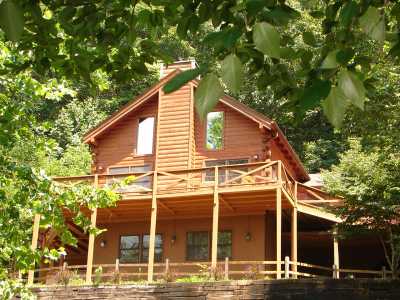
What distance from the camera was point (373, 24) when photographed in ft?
6.31

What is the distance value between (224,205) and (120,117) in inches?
241

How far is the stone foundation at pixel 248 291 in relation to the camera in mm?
14719

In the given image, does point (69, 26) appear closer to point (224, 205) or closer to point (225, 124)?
point (224, 205)

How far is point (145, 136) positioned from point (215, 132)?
2.87 meters

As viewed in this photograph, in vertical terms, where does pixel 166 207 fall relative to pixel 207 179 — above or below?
below

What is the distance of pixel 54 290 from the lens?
1733 centimetres

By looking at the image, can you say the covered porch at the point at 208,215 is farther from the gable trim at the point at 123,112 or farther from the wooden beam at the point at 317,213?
the gable trim at the point at 123,112

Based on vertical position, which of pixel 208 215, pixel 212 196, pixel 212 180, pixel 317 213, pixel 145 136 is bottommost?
pixel 208 215

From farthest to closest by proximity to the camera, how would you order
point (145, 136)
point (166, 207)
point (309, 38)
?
1. point (145, 136)
2. point (166, 207)
3. point (309, 38)

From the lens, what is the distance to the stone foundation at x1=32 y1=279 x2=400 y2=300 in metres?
14.7

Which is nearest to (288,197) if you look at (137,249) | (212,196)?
(212,196)

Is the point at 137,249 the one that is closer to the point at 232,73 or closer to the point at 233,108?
the point at 233,108

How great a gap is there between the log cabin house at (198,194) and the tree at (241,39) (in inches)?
549

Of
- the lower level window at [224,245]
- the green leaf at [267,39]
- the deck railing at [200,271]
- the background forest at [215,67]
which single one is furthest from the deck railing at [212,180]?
the green leaf at [267,39]
